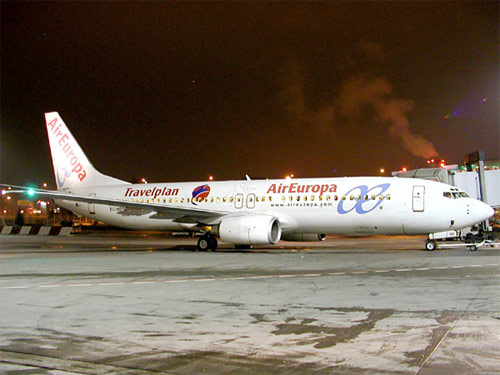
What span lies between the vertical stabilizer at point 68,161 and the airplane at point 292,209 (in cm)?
211

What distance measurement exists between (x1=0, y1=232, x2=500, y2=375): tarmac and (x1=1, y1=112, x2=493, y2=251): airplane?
7497 mm

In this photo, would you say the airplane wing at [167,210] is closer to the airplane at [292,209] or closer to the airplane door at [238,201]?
the airplane at [292,209]

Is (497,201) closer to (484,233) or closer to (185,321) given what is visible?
(484,233)

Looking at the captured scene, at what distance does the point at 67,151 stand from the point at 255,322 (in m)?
26.3

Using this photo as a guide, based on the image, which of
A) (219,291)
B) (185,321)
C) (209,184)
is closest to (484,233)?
(209,184)

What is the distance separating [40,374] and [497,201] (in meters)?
25.6

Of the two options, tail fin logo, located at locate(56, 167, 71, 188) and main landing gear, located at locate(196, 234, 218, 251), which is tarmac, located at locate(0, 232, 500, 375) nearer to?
main landing gear, located at locate(196, 234, 218, 251)

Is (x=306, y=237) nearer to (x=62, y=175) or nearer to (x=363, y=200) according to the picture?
(x=363, y=200)

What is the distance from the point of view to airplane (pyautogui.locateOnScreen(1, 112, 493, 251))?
22.1 m

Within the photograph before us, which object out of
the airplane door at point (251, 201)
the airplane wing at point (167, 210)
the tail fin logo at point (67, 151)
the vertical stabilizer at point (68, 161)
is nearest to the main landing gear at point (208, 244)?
the airplane wing at point (167, 210)

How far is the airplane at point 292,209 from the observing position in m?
22.1

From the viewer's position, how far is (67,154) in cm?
3130

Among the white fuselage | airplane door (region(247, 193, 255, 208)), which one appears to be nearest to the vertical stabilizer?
the white fuselage

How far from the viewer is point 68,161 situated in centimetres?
3123
